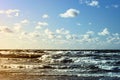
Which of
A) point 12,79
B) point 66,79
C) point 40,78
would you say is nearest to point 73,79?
point 66,79

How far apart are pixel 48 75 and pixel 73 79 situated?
8.26 ft

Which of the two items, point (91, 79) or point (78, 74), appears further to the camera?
point (78, 74)

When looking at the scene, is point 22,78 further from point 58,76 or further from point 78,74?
point 78,74

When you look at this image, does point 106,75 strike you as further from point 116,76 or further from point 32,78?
point 32,78

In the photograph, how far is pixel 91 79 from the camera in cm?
2273

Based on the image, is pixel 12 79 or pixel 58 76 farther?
pixel 58 76

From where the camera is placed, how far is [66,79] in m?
22.6

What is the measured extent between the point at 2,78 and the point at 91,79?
18.7 ft

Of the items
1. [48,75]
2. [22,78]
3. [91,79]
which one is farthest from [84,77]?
[22,78]

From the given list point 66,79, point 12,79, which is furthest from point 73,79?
point 12,79

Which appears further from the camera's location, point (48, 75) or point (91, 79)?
point (48, 75)

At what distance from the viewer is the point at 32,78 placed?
904 inches

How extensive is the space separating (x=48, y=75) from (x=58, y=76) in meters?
0.91

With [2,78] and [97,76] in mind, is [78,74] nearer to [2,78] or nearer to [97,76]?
[97,76]
